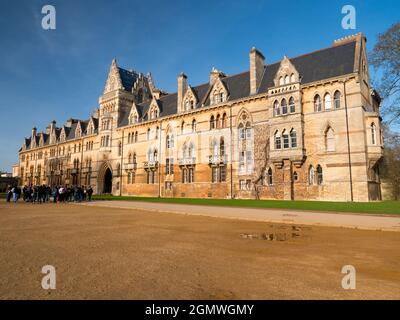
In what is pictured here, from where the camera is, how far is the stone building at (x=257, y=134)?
24.9 metres

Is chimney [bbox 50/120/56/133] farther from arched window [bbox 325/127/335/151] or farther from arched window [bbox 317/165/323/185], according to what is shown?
arched window [bbox 325/127/335/151]

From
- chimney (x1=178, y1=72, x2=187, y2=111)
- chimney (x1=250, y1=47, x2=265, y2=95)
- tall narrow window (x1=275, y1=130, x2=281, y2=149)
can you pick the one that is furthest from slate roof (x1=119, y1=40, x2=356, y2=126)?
tall narrow window (x1=275, y1=130, x2=281, y2=149)

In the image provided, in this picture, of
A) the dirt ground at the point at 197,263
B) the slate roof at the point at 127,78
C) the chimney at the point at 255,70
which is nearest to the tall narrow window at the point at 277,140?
the chimney at the point at 255,70

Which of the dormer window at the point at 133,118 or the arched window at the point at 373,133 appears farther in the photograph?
the dormer window at the point at 133,118

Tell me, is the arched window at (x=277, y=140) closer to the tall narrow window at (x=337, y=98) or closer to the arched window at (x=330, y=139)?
the arched window at (x=330, y=139)

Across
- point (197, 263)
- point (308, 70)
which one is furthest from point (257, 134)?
point (197, 263)

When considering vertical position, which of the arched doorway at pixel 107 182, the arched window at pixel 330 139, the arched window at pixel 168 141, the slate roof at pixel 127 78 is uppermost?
the slate roof at pixel 127 78

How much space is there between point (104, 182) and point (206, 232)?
1864 inches

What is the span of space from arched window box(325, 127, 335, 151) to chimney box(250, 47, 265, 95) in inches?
393

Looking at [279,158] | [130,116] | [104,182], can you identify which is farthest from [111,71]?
[279,158]

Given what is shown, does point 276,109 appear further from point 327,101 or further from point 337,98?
point 337,98

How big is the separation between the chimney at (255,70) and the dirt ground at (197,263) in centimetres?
2545

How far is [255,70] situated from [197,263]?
30744 millimetres

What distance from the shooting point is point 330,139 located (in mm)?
25922
